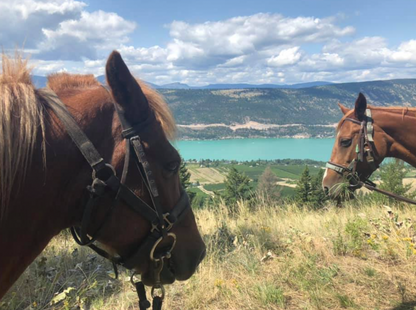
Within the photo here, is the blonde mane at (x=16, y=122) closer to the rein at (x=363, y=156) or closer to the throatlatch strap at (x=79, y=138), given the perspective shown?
the throatlatch strap at (x=79, y=138)

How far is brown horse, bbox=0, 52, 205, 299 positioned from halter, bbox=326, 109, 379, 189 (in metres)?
3.94

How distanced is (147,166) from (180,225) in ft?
1.41

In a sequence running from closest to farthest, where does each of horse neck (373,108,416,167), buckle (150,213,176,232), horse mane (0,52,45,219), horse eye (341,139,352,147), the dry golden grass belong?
horse mane (0,52,45,219) → buckle (150,213,176,232) → the dry golden grass → horse neck (373,108,416,167) → horse eye (341,139,352,147)

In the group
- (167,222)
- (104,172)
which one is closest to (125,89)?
(104,172)

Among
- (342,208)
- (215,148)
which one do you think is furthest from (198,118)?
(342,208)

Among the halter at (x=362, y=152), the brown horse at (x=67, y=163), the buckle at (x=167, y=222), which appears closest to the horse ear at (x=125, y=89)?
the brown horse at (x=67, y=163)

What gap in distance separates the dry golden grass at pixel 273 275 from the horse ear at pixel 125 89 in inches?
90.8

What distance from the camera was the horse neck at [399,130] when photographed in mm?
4453

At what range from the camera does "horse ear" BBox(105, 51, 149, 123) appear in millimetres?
1340

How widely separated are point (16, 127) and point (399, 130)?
4943 mm

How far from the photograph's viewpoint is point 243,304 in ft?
10.0

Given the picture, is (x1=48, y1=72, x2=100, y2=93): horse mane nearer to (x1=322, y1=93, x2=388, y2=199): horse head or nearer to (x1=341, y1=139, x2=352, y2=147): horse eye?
(x1=322, y1=93, x2=388, y2=199): horse head

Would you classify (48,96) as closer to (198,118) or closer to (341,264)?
(341,264)

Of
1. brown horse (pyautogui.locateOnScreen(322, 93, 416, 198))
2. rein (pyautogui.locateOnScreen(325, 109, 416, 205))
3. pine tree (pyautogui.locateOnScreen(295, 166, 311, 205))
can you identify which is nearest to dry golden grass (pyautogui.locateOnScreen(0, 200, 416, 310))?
rein (pyautogui.locateOnScreen(325, 109, 416, 205))
